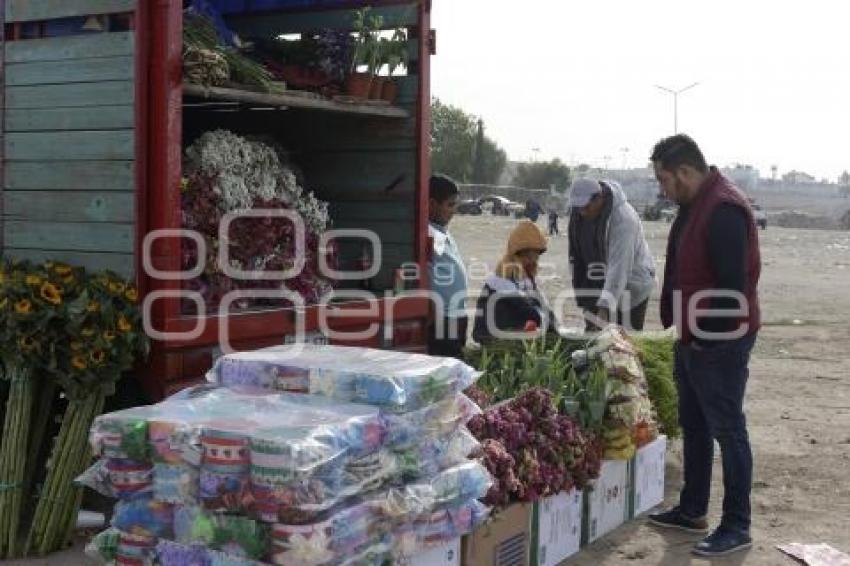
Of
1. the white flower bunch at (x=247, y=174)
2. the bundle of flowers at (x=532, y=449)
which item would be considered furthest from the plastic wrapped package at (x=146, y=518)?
the white flower bunch at (x=247, y=174)

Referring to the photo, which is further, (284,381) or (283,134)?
(283,134)

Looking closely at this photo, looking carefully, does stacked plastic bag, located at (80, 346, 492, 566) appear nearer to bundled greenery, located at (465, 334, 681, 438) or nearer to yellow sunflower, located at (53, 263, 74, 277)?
yellow sunflower, located at (53, 263, 74, 277)

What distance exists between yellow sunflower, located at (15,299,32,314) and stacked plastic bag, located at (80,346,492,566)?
3.21ft

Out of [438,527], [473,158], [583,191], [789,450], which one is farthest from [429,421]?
[473,158]

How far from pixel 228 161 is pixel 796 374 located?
24.2 ft

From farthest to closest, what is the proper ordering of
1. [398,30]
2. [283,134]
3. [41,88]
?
[283,134]
[398,30]
[41,88]

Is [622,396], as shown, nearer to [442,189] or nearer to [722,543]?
[722,543]

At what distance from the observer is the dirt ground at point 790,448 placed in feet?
17.8

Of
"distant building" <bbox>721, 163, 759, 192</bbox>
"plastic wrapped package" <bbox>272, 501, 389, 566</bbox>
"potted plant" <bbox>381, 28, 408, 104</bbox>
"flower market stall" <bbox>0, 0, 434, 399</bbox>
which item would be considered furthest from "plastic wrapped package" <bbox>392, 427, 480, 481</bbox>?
"distant building" <bbox>721, 163, 759, 192</bbox>

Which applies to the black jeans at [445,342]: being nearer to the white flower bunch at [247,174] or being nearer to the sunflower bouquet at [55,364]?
the white flower bunch at [247,174]

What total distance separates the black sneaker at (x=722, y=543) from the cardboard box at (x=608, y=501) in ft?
1.58

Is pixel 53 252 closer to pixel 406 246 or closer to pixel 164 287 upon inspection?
pixel 164 287

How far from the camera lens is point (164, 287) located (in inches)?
184

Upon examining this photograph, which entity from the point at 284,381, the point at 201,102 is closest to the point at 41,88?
the point at 201,102
